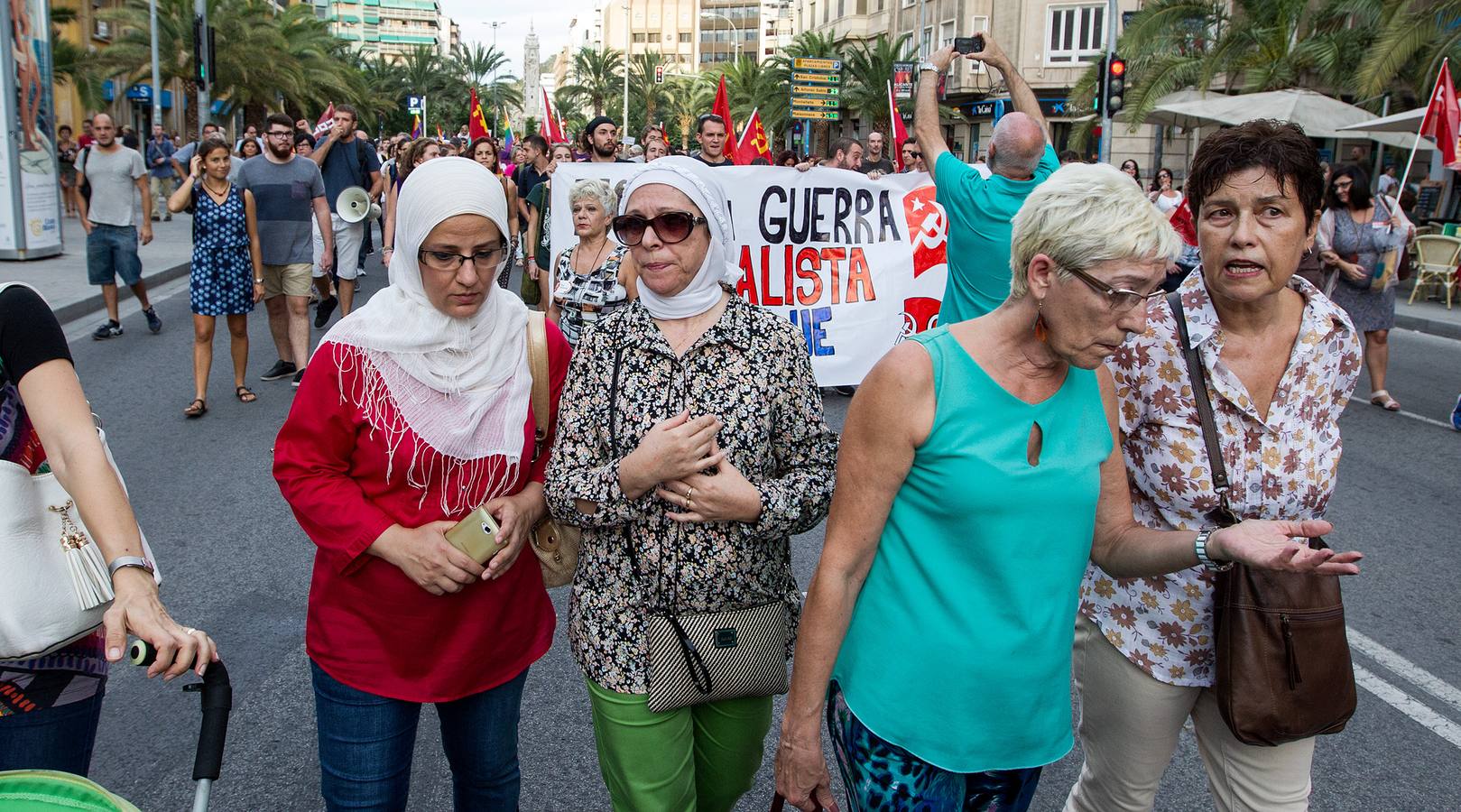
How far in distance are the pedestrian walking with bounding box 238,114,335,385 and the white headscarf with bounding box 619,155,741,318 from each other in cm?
704

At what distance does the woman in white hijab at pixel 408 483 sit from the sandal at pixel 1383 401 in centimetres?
883

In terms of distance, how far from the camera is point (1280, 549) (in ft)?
6.81

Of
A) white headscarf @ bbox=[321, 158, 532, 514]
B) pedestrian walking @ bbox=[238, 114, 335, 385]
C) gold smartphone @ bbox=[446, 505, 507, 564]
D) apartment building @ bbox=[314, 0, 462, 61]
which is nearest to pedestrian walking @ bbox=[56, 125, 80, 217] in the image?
pedestrian walking @ bbox=[238, 114, 335, 385]

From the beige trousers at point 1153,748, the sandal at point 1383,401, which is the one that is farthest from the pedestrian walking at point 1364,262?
the beige trousers at point 1153,748

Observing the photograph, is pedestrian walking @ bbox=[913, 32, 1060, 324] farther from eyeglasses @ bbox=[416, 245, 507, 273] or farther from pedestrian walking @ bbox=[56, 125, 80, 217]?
pedestrian walking @ bbox=[56, 125, 80, 217]

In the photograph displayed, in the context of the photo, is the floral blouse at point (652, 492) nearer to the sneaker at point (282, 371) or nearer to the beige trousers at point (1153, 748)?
the beige trousers at point (1153, 748)

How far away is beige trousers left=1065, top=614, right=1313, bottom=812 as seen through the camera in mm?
2404

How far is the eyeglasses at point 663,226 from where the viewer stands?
244cm

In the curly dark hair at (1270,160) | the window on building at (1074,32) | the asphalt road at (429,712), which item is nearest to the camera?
the curly dark hair at (1270,160)

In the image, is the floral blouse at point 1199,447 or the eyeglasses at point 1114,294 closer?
the eyeglasses at point 1114,294

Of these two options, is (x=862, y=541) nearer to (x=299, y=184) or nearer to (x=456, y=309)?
(x=456, y=309)

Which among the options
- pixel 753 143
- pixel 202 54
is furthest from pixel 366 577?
pixel 202 54

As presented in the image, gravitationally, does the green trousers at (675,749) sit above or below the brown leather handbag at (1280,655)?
below

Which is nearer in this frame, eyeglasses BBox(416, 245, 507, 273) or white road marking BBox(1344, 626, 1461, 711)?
eyeglasses BBox(416, 245, 507, 273)
